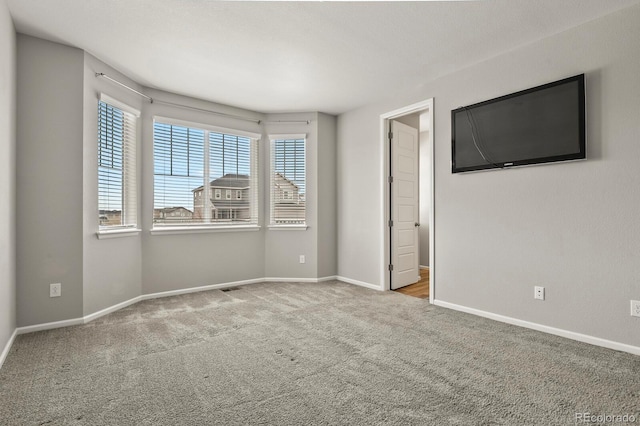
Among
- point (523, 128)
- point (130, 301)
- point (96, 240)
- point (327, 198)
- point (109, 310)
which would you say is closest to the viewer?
point (523, 128)

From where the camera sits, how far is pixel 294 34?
9.27ft

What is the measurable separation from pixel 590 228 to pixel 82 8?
4281 millimetres

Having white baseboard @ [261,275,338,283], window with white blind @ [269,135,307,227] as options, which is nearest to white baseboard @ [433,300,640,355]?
white baseboard @ [261,275,338,283]

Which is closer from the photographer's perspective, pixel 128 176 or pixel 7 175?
pixel 7 175

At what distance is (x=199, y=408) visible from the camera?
5.90ft

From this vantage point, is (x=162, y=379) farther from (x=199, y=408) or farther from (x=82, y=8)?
(x=82, y=8)

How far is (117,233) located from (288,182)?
2369mm

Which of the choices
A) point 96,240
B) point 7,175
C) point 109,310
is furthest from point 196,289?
point 7,175

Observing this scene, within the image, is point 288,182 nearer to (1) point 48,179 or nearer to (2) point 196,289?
(2) point 196,289

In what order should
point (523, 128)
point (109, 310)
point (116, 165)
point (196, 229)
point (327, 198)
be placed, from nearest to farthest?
point (523, 128), point (109, 310), point (116, 165), point (196, 229), point (327, 198)

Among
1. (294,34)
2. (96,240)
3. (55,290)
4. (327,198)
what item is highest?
(294,34)

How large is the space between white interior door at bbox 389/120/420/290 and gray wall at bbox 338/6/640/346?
785 mm

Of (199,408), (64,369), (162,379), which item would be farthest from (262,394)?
(64,369)

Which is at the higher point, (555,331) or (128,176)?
(128,176)
